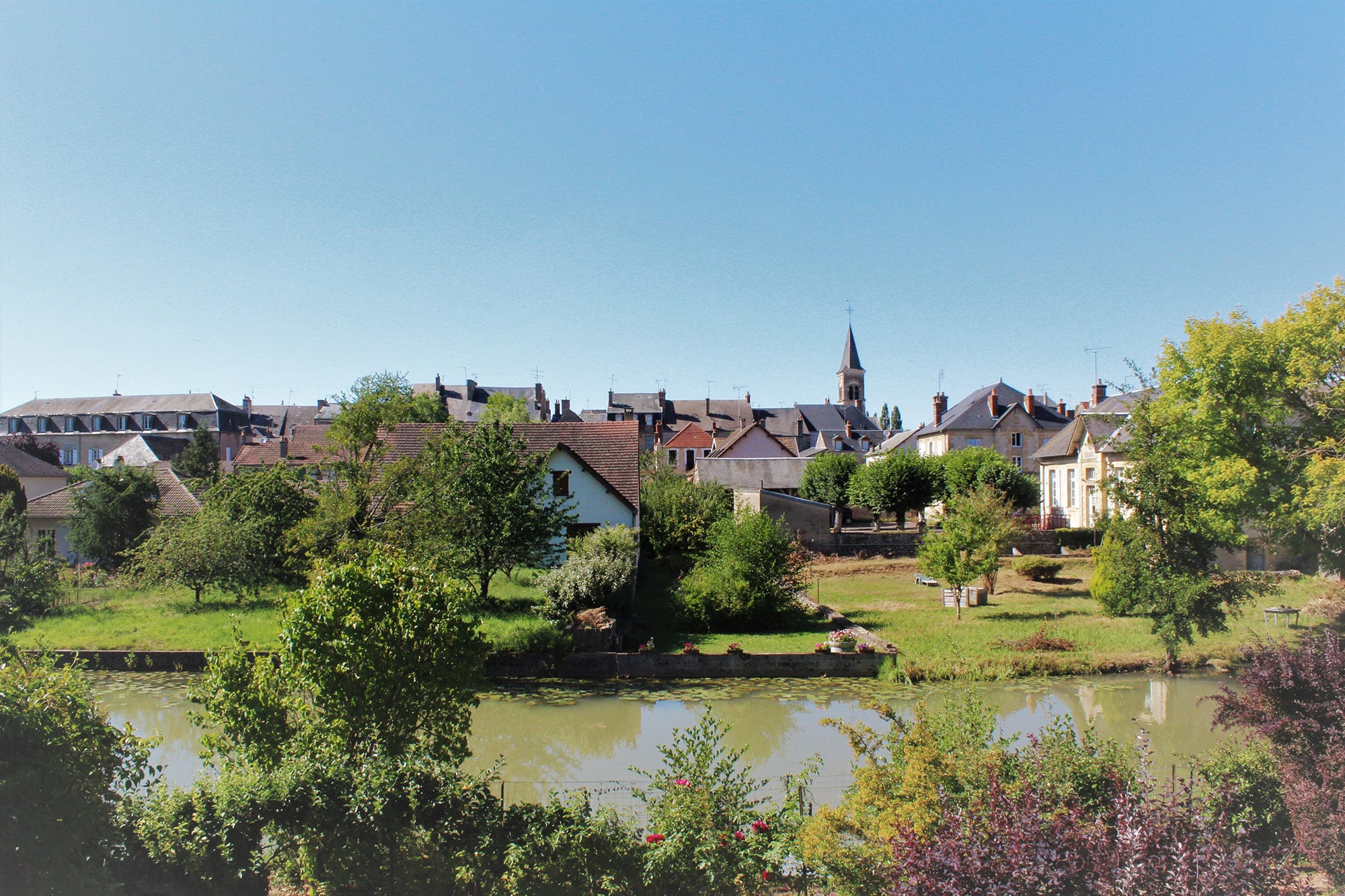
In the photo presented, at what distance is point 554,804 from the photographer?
312 inches

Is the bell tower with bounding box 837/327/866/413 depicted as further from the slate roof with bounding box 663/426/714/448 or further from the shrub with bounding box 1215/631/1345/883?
the shrub with bounding box 1215/631/1345/883

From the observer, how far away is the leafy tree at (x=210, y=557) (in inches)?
992

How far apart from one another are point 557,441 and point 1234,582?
2135 cm

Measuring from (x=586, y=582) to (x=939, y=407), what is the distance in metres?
48.9

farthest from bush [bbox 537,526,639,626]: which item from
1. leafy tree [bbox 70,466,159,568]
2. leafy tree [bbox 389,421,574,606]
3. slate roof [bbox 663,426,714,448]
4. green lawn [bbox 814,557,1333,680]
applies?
slate roof [bbox 663,426,714,448]

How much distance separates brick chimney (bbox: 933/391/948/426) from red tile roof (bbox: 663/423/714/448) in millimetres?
19686

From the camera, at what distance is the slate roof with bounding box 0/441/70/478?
140ft

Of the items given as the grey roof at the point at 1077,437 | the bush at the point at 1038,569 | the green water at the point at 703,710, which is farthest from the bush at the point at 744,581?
the grey roof at the point at 1077,437

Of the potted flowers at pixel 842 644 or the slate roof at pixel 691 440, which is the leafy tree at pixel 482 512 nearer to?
the potted flowers at pixel 842 644

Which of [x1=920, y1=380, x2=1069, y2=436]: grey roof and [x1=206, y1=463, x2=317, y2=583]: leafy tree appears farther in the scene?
[x1=920, y1=380, x2=1069, y2=436]: grey roof

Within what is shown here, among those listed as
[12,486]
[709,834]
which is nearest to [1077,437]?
[709,834]

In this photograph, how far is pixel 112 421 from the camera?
7625 cm

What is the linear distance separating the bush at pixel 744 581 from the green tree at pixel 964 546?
497 cm

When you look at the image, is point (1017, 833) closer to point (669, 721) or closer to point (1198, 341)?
point (669, 721)
